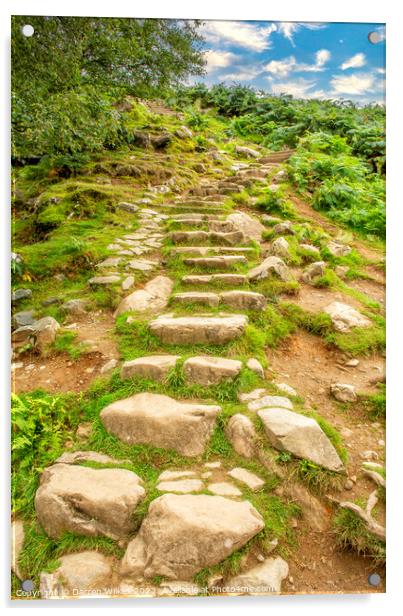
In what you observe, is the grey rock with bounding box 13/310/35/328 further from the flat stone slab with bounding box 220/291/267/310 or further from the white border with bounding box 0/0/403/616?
the flat stone slab with bounding box 220/291/267/310

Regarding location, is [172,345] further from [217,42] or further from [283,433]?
[217,42]

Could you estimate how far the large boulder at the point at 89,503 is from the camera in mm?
1971

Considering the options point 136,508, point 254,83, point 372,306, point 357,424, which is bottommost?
point 136,508

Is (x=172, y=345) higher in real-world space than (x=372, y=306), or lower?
lower

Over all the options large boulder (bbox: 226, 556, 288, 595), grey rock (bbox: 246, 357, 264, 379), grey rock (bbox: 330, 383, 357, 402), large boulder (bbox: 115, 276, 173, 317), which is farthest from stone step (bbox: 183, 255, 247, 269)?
Result: large boulder (bbox: 226, 556, 288, 595)

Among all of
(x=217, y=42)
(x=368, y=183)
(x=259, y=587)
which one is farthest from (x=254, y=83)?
(x=259, y=587)

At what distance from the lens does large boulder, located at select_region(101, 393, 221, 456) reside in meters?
2.28

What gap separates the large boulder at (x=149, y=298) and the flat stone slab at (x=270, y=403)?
1469mm

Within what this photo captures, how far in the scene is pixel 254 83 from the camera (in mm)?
3154

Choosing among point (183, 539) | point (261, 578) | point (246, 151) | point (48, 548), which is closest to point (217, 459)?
point (183, 539)

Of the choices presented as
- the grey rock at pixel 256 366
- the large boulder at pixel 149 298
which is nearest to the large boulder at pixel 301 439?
the grey rock at pixel 256 366

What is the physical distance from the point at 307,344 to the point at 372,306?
27.0 inches

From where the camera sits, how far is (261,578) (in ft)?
6.31

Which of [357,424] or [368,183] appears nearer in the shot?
[357,424]
